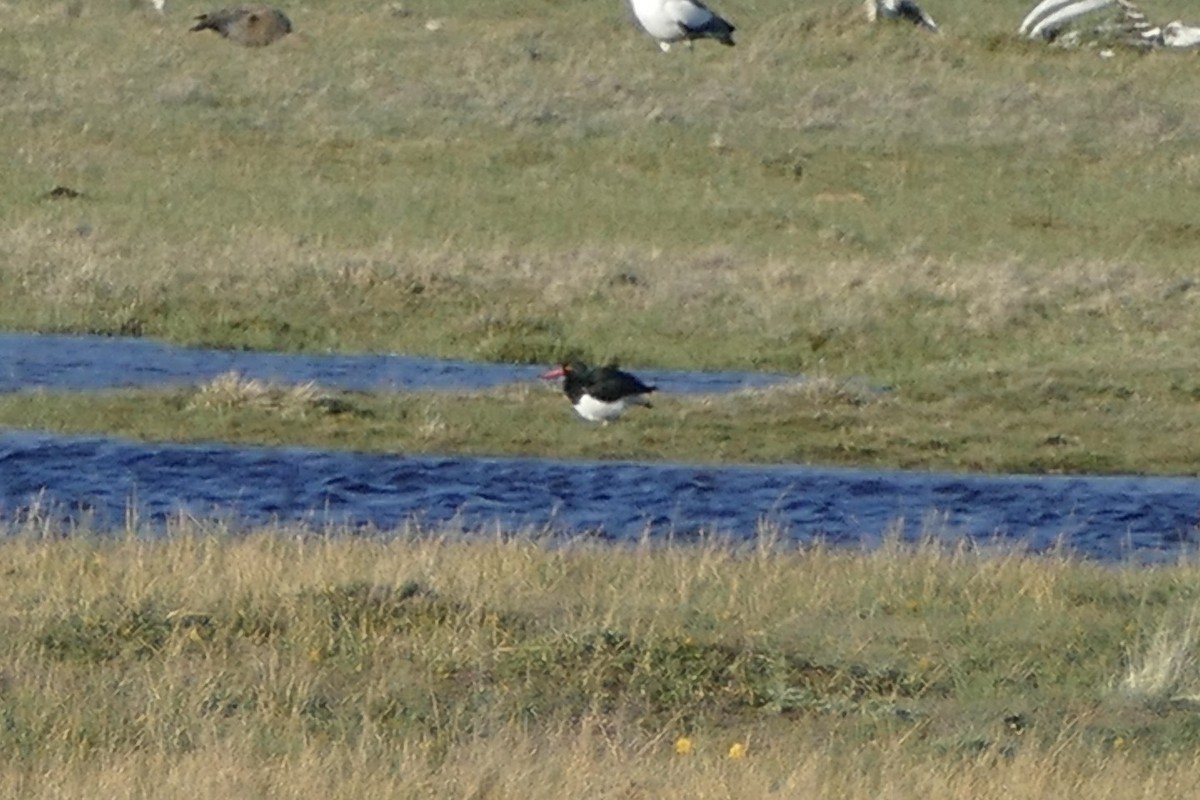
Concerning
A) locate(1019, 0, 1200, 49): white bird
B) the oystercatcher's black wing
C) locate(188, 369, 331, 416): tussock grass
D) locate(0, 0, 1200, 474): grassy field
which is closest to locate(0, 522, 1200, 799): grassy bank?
the oystercatcher's black wing

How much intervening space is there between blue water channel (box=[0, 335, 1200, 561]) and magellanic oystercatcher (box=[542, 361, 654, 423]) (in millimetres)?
444

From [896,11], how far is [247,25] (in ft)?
35.9

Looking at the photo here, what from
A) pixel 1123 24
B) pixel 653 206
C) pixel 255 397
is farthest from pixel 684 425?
pixel 1123 24

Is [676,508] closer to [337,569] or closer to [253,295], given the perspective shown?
[337,569]

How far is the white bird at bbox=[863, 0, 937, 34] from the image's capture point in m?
39.4

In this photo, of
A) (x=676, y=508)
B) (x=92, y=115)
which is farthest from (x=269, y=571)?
(x=92, y=115)

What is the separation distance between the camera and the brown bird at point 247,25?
3706 centimetres

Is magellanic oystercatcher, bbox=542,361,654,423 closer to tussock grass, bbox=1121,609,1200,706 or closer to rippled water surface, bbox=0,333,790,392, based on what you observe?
rippled water surface, bbox=0,333,790,392

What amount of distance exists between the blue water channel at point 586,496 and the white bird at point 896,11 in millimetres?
23199

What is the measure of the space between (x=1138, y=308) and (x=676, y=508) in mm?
7680

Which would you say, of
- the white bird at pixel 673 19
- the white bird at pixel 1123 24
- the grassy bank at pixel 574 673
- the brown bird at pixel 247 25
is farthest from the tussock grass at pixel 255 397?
the white bird at pixel 1123 24

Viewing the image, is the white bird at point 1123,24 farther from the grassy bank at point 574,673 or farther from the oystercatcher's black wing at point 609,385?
the grassy bank at point 574,673

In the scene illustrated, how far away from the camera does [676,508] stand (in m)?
15.7

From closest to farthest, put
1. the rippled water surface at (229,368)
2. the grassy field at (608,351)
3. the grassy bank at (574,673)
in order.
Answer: the grassy bank at (574,673) < the grassy field at (608,351) < the rippled water surface at (229,368)
